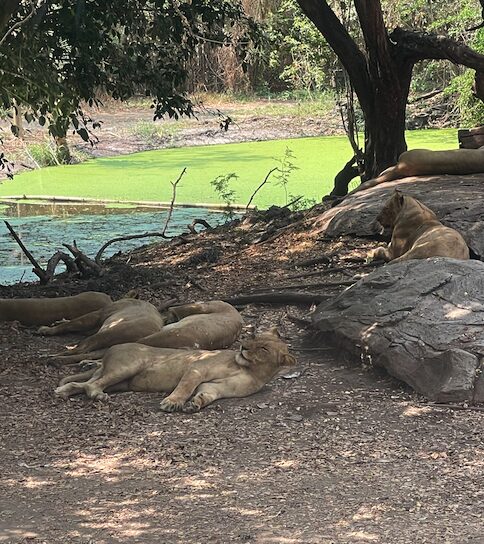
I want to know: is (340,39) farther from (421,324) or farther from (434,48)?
(421,324)

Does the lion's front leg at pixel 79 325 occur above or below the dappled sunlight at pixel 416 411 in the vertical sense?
above

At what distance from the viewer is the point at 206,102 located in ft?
94.6

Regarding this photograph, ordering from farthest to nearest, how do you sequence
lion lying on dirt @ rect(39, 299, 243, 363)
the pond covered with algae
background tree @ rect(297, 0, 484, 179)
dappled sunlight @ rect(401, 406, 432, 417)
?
the pond covered with algae
background tree @ rect(297, 0, 484, 179)
lion lying on dirt @ rect(39, 299, 243, 363)
dappled sunlight @ rect(401, 406, 432, 417)

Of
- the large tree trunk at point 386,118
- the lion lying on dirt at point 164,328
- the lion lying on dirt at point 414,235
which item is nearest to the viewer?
the lion lying on dirt at point 164,328

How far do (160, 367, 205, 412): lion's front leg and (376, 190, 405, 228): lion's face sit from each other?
3.66 metres

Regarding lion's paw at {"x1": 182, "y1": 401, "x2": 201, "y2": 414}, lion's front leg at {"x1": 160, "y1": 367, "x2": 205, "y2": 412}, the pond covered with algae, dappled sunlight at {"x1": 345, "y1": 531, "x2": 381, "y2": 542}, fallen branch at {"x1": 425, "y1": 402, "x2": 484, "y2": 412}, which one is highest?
lion's front leg at {"x1": 160, "y1": 367, "x2": 205, "y2": 412}

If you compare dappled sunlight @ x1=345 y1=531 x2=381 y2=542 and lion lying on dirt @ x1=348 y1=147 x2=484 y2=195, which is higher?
lion lying on dirt @ x1=348 y1=147 x2=484 y2=195

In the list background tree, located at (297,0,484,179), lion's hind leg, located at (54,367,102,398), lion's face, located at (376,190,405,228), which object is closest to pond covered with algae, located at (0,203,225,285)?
background tree, located at (297,0,484,179)

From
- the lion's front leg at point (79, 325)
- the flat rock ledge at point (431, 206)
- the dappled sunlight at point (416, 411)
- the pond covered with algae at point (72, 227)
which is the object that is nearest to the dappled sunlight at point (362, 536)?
the dappled sunlight at point (416, 411)

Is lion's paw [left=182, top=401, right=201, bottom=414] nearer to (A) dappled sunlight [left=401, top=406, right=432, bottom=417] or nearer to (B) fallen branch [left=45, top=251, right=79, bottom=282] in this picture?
(A) dappled sunlight [left=401, top=406, right=432, bottom=417]

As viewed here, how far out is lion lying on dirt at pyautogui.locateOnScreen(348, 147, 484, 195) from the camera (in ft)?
34.2

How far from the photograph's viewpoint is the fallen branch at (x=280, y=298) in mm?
7750

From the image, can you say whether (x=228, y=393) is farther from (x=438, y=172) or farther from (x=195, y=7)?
(x=438, y=172)

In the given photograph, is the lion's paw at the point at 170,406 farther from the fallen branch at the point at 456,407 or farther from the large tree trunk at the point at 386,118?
the large tree trunk at the point at 386,118
